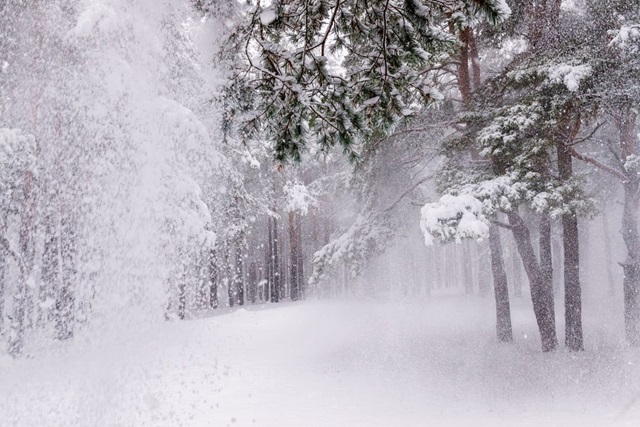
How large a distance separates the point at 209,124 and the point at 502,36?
1024 cm

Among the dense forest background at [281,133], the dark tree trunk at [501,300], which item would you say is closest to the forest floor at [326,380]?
the dark tree trunk at [501,300]

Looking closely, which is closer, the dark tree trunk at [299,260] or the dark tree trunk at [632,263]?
the dark tree trunk at [632,263]

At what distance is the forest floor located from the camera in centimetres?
764

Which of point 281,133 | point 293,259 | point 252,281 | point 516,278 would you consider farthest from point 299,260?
point 281,133

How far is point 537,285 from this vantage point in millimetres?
11117

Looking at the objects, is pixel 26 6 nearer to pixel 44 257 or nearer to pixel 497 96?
pixel 44 257

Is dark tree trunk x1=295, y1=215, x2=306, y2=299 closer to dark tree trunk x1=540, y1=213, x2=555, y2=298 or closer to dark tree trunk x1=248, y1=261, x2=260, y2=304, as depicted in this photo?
dark tree trunk x1=248, y1=261, x2=260, y2=304

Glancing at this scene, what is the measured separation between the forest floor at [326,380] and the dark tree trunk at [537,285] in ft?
1.72

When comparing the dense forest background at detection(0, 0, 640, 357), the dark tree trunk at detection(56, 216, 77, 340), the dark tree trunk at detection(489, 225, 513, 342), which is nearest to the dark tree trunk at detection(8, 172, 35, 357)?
the dense forest background at detection(0, 0, 640, 357)

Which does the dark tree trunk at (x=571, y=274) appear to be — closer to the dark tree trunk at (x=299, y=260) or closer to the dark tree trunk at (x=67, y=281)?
the dark tree trunk at (x=67, y=281)

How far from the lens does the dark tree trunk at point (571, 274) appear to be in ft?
35.7

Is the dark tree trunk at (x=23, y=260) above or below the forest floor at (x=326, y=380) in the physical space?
above

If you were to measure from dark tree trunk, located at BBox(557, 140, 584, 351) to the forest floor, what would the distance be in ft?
1.66

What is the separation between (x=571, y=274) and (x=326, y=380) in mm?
6469
